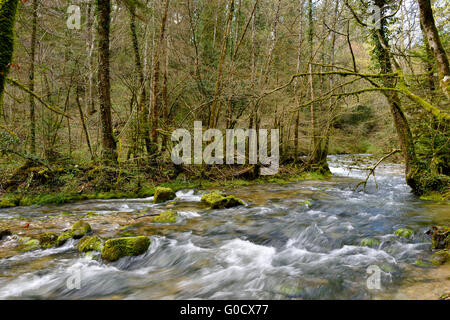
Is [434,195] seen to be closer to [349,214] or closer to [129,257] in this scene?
[349,214]

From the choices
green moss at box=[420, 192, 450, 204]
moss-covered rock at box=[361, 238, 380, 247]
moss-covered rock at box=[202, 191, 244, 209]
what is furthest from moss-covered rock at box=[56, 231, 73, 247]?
green moss at box=[420, 192, 450, 204]

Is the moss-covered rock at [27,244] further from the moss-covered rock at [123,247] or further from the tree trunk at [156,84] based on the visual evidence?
the tree trunk at [156,84]

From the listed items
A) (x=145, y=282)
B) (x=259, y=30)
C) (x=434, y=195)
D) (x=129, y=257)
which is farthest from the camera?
(x=259, y=30)

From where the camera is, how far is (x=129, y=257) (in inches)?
173

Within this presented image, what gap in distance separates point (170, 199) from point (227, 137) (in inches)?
166

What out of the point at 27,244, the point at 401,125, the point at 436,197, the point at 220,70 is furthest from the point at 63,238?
the point at 436,197

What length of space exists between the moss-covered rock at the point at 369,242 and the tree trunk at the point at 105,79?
25.2 ft

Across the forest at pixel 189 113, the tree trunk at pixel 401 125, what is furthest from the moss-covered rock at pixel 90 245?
the tree trunk at pixel 401 125

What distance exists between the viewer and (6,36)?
3.18m

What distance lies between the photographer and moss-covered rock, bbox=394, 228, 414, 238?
5.05 meters

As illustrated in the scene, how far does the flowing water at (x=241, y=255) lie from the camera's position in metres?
3.50

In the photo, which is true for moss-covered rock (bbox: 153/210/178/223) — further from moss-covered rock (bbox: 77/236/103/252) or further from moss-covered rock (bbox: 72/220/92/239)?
moss-covered rock (bbox: 77/236/103/252)
